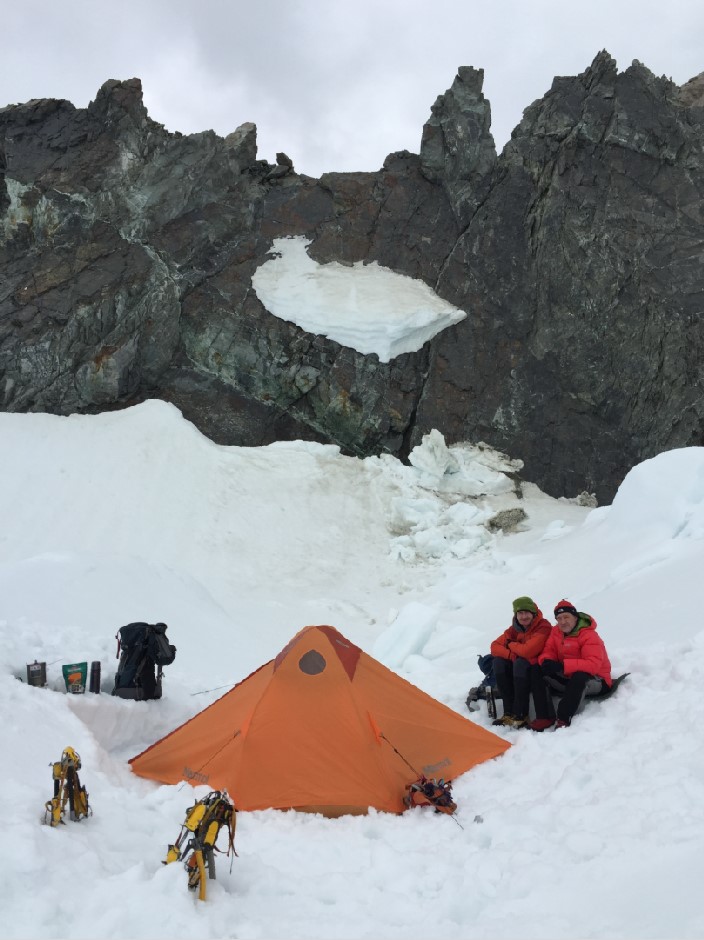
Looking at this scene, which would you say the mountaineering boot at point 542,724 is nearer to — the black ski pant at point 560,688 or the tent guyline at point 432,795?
the black ski pant at point 560,688

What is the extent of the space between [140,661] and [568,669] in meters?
4.06

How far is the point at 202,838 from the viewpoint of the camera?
377 centimetres

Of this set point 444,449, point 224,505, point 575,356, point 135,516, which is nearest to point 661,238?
point 575,356

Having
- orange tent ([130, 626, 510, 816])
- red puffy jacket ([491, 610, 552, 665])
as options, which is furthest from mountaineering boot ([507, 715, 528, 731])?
red puffy jacket ([491, 610, 552, 665])

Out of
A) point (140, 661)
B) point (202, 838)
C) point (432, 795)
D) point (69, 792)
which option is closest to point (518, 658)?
point (432, 795)

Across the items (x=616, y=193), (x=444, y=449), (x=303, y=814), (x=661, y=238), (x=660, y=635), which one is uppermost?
(x=616, y=193)

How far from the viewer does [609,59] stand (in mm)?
23656

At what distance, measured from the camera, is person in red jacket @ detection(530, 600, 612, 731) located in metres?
6.06

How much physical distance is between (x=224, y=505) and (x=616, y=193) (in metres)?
15.7

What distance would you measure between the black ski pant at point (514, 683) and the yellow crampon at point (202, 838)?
3.17 metres

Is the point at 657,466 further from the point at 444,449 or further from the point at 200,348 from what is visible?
the point at 200,348

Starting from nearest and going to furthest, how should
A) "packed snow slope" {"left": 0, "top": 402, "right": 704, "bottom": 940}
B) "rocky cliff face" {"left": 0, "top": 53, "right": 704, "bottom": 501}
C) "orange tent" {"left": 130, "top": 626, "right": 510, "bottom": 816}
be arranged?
"packed snow slope" {"left": 0, "top": 402, "right": 704, "bottom": 940}, "orange tent" {"left": 130, "top": 626, "right": 510, "bottom": 816}, "rocky cliff face" {"left": 0, "top": 53, "right": 704, "bottom": 501}

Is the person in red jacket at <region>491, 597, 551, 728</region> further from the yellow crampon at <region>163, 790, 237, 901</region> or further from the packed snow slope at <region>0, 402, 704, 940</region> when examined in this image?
the yellow crampon at <region>163, 790, 237, 901</region>

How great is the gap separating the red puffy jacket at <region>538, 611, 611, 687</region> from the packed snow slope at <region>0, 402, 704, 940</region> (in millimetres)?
311
